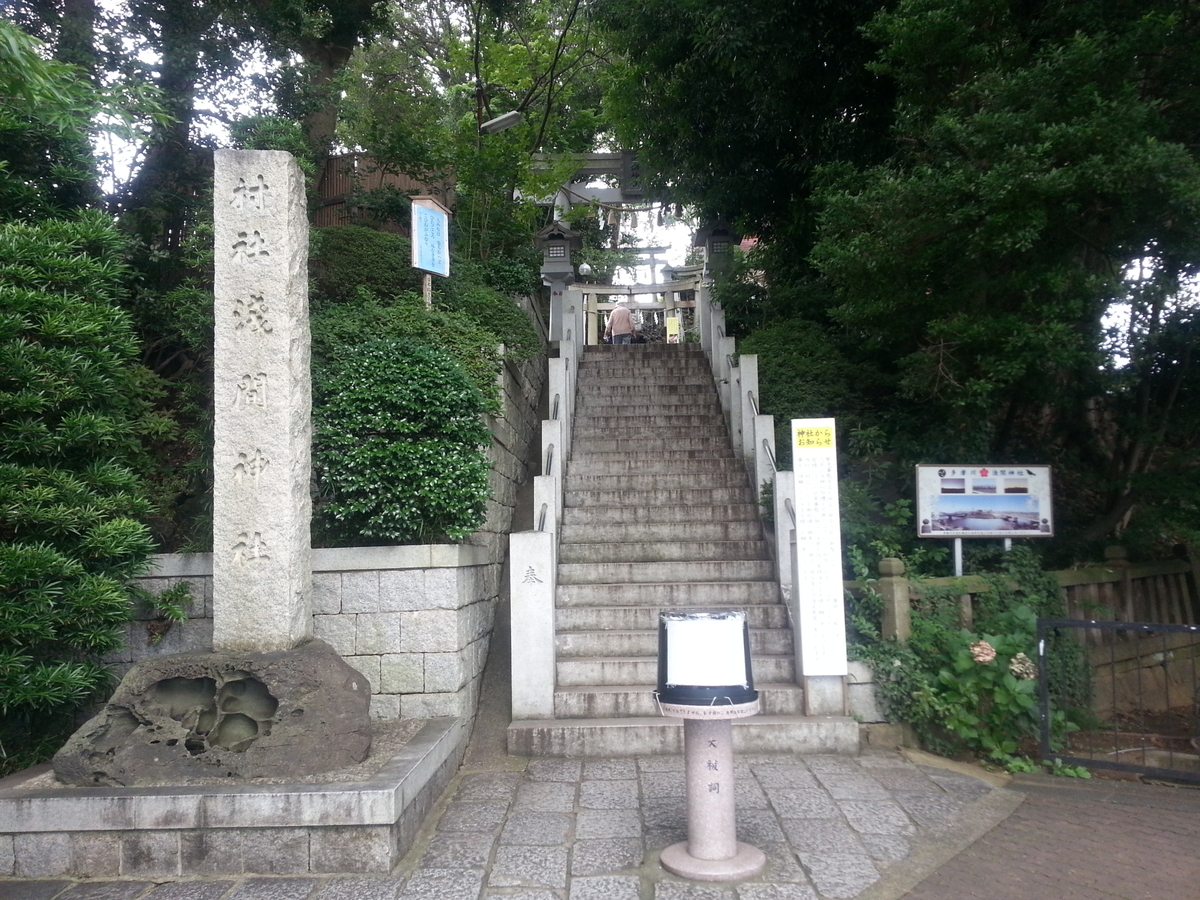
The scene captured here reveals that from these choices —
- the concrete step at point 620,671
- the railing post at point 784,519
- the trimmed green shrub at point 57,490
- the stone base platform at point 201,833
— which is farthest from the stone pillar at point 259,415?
the railing post at point 784,519

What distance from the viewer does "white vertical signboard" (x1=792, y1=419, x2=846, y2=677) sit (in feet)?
20.5

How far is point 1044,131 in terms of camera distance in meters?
6.02

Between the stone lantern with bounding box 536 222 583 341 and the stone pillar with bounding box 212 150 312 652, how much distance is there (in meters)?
10.3

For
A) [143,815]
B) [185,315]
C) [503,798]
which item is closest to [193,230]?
[185,315]

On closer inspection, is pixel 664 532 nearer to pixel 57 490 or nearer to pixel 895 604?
pixel 895 604

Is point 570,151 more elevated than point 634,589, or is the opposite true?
point 570,151

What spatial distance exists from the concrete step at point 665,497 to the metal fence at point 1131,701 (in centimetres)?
339

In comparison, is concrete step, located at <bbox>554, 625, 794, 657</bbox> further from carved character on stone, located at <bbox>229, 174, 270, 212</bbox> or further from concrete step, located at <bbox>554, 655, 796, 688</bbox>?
carved character on stone, located at <bbox>229, 174, 270, 212</bbox>

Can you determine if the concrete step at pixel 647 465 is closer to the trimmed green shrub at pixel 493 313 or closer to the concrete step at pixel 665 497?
the concrete step at pixel 665 497

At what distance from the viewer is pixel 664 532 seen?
27.8 feet

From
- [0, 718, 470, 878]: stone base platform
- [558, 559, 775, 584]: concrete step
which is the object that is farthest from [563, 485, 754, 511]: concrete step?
[0, 718, 470, 878]: stone base platform

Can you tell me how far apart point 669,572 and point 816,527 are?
72.0 inches

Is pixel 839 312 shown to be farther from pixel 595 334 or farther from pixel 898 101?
pixel 595 334

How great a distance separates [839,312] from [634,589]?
315 cm
